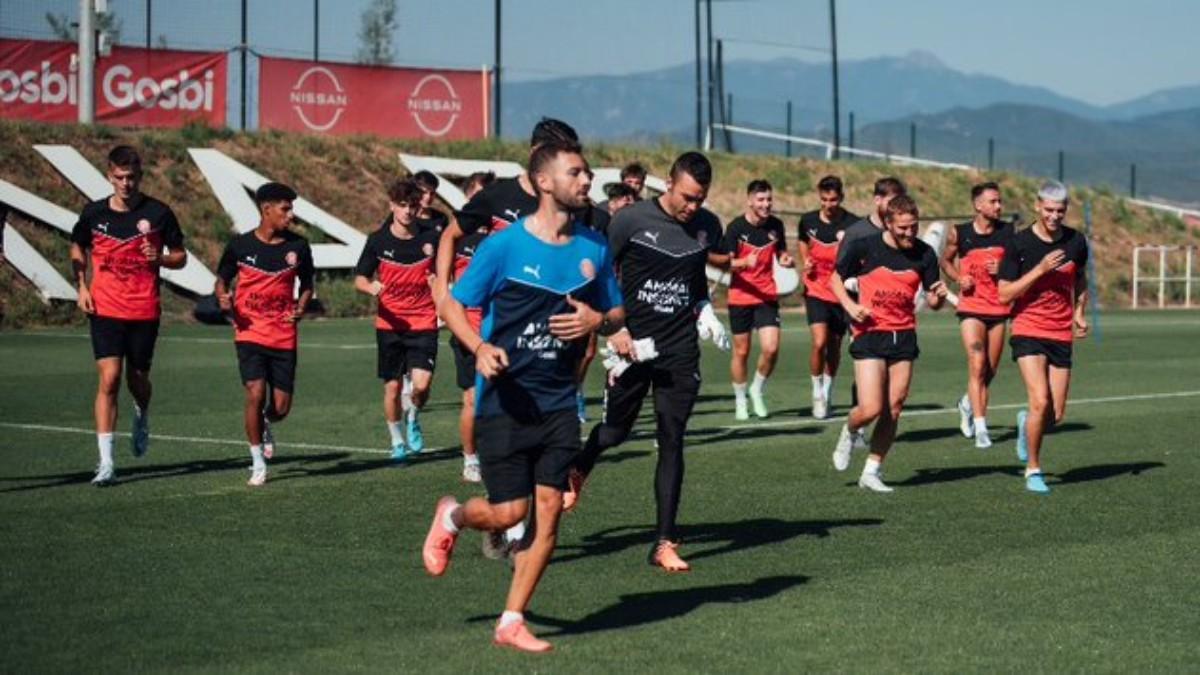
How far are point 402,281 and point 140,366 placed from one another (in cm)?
235

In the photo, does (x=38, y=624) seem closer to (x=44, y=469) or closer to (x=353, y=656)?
(x=353, y=656)

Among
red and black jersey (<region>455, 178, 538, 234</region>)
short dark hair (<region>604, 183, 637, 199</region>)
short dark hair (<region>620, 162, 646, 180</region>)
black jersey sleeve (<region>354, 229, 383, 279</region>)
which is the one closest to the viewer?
red and black jersey (<region>455, 178, 538, 234</region>)

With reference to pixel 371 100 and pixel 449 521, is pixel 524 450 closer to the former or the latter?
pixel 449 521

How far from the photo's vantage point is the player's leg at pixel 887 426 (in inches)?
589

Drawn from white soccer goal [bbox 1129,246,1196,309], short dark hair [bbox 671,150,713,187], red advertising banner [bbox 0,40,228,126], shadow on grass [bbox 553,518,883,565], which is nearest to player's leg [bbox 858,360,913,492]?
shadow on grass [bbox 553,518,883,565]

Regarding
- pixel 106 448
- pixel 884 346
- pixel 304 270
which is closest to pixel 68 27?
pixel 304 270

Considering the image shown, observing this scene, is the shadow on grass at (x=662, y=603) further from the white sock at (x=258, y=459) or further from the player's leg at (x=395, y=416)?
the player's leg at (x=395, y=416)

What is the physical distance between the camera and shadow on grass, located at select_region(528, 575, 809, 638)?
9.84 metres

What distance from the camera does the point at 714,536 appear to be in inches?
502

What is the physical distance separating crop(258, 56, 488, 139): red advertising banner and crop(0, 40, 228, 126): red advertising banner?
1.29m

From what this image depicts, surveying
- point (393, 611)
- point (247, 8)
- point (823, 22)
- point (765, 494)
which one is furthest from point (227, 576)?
point (823, 22)

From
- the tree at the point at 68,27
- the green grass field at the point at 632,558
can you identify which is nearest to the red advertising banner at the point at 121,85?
the tree at the point at 68,27

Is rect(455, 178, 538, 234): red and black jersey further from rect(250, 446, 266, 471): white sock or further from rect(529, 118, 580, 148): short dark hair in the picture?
rect(250, 446, 266, 471): white sock

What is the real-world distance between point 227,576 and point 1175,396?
15.0 metres
